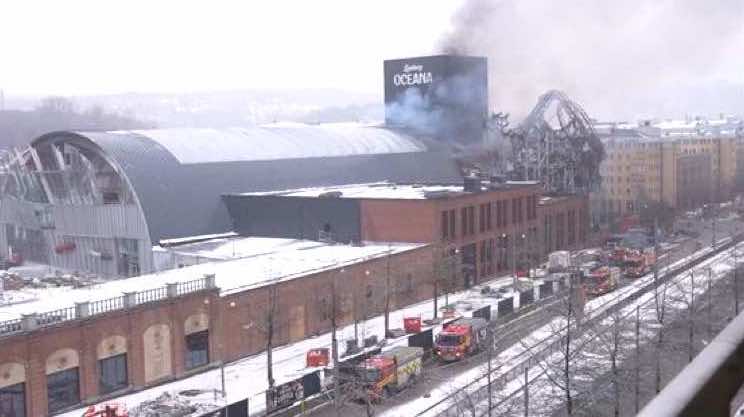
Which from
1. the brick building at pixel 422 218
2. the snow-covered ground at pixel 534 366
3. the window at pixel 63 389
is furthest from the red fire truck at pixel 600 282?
the window at pixel 63 389

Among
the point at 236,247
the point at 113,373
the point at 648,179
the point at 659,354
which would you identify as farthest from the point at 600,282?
the point at 648,179

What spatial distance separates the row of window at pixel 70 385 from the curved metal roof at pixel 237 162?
12.9 meters

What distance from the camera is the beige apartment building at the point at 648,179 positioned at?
6241cm

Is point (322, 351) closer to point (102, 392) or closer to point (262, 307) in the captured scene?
point (262, 307)

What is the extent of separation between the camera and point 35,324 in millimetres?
19859

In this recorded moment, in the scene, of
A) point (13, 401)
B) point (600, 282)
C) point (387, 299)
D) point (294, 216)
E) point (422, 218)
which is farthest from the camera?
point (294, 216)

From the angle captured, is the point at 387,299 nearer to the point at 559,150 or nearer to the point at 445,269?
the point at 445,269

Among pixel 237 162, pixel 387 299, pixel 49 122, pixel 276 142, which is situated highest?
pixel 49 122

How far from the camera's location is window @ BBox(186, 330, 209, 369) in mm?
24203

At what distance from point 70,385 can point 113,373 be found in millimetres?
1355

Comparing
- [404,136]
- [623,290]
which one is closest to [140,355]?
[623,290]

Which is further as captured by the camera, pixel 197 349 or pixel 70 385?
pixel 197 349

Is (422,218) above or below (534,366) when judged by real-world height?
above

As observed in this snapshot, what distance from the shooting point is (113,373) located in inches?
868
